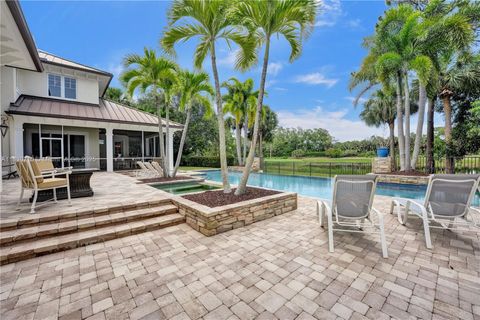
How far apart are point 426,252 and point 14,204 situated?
28.2 feet

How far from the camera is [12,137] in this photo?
9.99 m

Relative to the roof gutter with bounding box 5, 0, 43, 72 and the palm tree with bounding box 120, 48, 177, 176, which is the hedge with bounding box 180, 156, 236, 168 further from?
the roof gutter with bounding box 5, 0, 43, 72

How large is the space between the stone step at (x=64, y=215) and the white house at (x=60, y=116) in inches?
301

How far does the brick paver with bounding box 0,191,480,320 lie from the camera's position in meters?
2.11

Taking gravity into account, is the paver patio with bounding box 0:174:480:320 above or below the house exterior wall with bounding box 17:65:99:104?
below

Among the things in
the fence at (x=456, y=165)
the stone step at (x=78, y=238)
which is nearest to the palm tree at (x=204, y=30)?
the stone step at (x=78, y=238)

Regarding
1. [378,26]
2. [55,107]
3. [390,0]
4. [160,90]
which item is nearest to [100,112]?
[55,107]

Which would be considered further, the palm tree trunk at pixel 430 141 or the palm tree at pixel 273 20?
the palm tree trunk at pixel 430 141

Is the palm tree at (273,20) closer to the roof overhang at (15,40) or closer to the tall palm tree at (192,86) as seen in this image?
the roof overhang at (15,40)

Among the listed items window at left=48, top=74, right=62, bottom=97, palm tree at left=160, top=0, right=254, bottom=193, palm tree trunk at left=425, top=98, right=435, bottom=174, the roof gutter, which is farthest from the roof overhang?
palm tree trunk at left=425, top=98, right=435, bottom=174

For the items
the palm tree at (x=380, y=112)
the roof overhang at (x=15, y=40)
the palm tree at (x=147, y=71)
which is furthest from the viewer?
the palm tree at (x=380, y=112)

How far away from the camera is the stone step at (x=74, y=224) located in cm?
341

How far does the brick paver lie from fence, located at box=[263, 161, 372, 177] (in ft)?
36.2

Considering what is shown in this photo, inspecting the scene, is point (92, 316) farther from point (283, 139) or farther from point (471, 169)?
point (283, 139)
